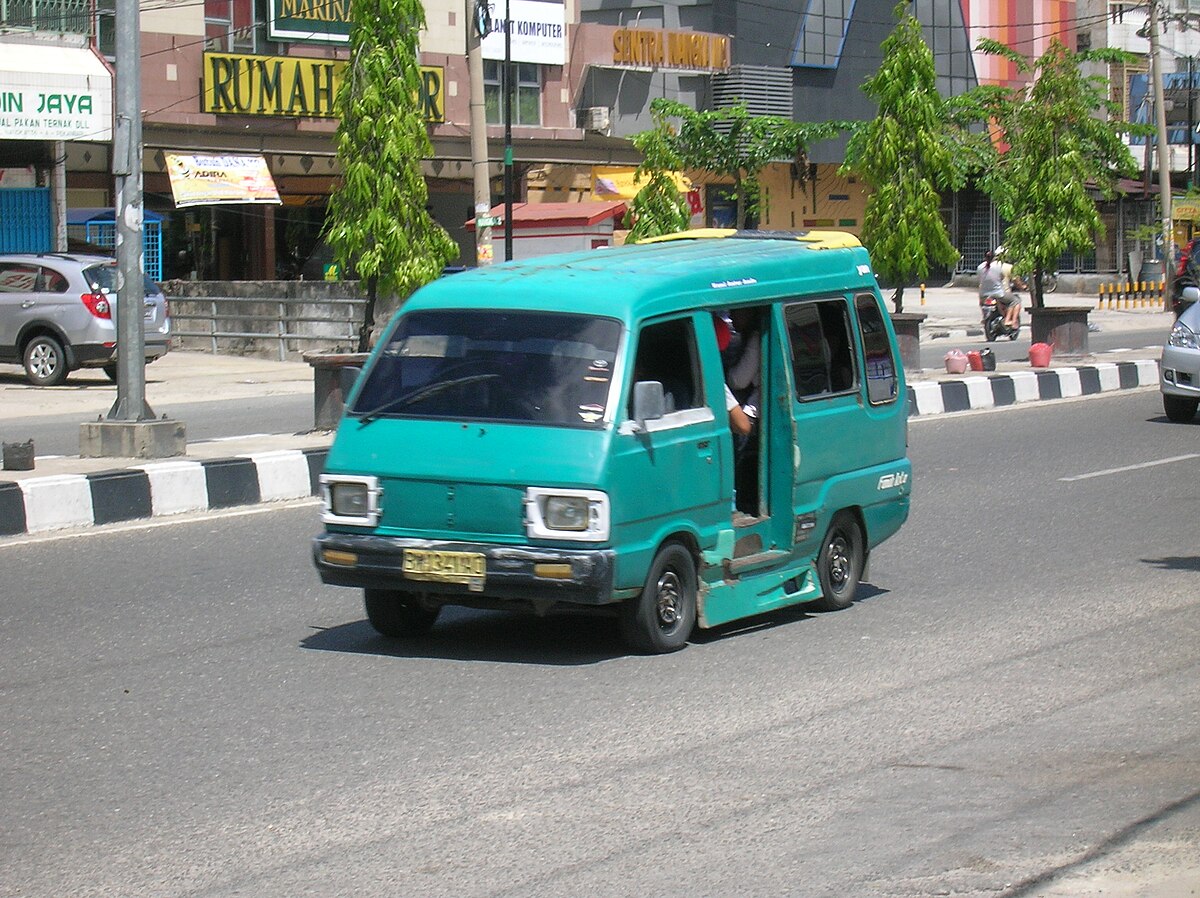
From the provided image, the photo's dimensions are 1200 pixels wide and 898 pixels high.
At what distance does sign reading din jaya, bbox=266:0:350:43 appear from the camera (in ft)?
117

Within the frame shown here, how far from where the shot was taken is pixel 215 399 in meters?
21.4

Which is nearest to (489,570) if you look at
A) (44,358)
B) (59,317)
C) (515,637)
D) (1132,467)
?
(515,637)

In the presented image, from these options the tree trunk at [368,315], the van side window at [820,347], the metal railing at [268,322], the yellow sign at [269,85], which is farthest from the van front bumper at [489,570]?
the yellow sign at [269,85]

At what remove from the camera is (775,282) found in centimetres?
853

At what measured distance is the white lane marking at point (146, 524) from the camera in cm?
1092

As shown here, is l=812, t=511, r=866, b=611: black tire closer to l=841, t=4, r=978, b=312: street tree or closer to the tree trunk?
the tree trunk

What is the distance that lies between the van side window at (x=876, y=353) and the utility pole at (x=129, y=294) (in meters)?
6.43

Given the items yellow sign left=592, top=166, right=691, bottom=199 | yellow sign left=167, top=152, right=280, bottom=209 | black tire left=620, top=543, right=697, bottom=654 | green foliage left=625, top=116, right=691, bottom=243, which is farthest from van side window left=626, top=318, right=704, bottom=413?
yellow sign left=592, top=166, right=691, bottom=199

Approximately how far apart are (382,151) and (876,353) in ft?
28.9

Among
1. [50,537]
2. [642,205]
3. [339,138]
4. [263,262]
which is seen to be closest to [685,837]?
[50,537]

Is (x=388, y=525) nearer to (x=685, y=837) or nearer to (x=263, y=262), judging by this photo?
(x=685, y=837)

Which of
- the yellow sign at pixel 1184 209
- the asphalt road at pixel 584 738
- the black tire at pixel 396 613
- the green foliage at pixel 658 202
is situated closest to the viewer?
the asphalt road at pixel 584 738

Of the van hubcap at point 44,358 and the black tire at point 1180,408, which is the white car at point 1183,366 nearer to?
the black tire at point 1180,408

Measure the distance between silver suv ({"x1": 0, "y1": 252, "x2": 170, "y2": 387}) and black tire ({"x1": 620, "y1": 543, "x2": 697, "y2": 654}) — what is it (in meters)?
15.9
